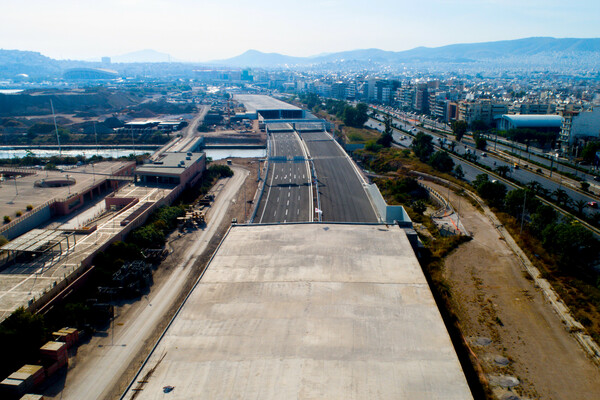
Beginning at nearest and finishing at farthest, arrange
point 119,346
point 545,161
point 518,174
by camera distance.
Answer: point 119,346
point 518,174
point 545,161

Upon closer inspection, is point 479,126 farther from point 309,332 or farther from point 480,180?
point 309,332

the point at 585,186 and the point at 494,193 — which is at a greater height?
the point at 494,193

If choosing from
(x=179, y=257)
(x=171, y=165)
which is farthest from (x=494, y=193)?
(x=171, y=165)

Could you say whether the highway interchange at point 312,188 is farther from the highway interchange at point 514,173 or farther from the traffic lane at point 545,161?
the traffic lane at point 545,161

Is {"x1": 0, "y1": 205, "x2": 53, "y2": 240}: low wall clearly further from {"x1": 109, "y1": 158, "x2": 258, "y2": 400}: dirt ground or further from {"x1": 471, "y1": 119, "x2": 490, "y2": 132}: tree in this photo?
{"x1": 471, "y1": 119, "x2": 490, "y2": 132}: tree

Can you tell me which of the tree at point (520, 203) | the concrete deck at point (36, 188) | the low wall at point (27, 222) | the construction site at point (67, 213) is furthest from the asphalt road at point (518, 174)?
the low wall at point (27, 222)

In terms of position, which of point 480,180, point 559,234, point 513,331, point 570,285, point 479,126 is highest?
point 479,126
